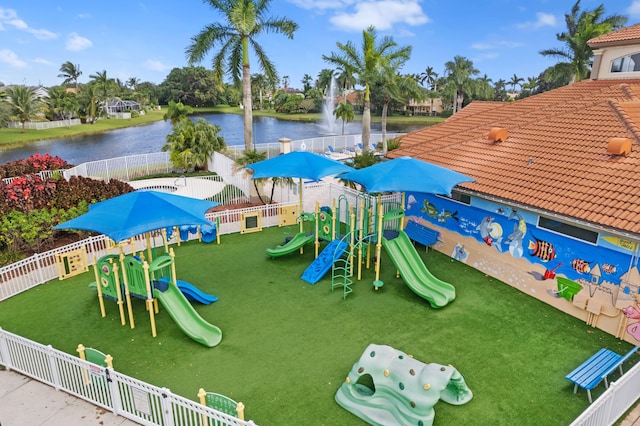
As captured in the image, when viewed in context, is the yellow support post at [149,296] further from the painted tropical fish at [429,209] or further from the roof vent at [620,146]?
the roof vent at [620,146]

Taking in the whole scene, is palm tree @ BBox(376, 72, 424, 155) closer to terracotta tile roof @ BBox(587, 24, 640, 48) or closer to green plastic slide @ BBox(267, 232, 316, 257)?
terracotta tile roof @ BBox(587, 24, 640, 48)

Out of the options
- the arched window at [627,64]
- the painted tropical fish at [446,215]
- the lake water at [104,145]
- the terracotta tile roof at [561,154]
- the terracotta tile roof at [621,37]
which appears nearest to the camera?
the terracotta tile roof at [561,154]

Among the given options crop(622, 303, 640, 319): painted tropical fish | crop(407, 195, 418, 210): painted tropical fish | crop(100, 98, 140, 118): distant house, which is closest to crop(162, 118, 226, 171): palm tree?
crop(407, 195, 418, 210): painted tropical fish

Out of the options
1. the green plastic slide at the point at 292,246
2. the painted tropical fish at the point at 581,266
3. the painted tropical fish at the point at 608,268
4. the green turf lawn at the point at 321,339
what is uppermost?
the painted tropical fish at the point at 608,268

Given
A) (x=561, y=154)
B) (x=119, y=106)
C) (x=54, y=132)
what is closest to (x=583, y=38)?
(x=561, y=154)

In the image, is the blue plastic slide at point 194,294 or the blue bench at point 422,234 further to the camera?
the blue bench at point 422,234

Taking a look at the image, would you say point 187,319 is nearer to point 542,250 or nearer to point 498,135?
point 542,250

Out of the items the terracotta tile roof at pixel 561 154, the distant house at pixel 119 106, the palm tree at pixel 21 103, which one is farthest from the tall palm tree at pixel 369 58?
the distant house at pixel 119 106
